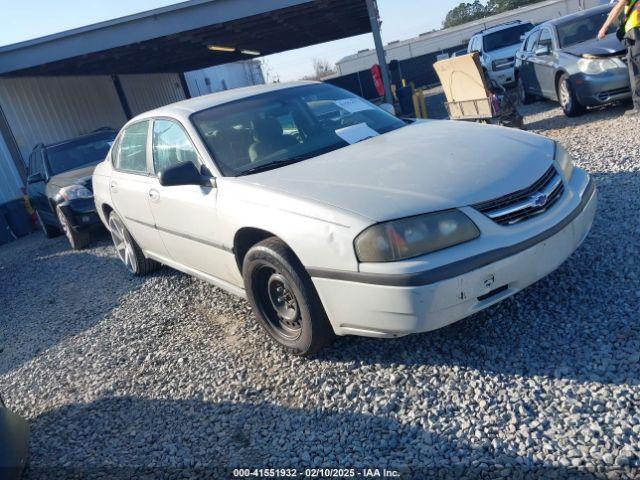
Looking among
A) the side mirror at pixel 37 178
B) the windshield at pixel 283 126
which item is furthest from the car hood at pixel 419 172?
the side mirror at pixel 37 178

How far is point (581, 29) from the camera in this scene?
8.43 metres

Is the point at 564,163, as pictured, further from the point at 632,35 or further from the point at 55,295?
the point at 55,295

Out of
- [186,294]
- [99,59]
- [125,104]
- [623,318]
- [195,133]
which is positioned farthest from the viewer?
[125,104]

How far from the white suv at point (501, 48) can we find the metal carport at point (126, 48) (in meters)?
3.43

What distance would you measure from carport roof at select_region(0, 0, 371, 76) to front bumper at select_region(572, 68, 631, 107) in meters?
5.07

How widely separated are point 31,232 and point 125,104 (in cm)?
640

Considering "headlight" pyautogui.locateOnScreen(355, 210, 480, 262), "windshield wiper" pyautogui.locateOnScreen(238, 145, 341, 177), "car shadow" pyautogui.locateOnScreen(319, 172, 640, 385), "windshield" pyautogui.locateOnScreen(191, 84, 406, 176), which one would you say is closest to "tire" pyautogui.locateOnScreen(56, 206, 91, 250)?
"windshield" pyautogui.locateOnScreen(191, 84, 406, 176)

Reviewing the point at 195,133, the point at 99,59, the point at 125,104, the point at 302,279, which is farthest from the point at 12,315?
the point at 125,104

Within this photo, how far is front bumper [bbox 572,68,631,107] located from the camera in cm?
721

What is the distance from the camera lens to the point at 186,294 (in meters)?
4.80

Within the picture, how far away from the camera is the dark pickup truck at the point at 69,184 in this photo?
7539 mm

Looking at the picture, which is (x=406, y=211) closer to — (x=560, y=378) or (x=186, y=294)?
(x=560, y=378)

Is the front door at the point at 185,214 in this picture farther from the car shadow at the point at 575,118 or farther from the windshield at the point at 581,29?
the windshield at the point at 581,29

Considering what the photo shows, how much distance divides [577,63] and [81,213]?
7658 millimetres
